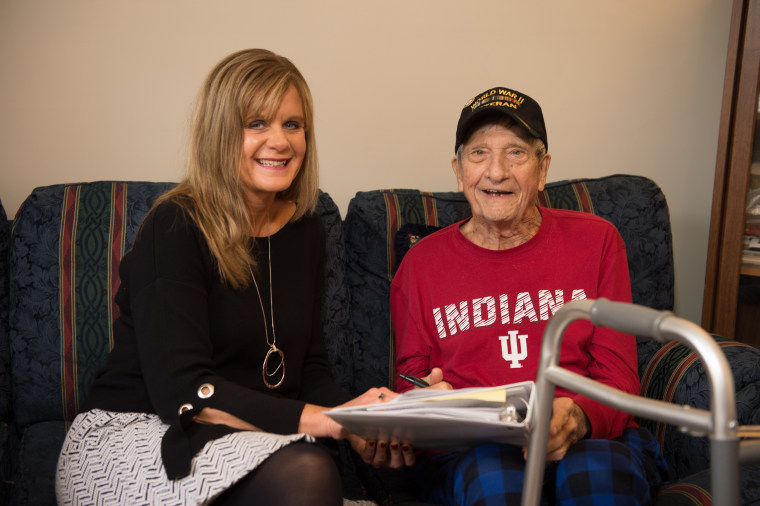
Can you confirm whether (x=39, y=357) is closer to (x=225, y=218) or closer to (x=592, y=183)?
(x=225, y=218)

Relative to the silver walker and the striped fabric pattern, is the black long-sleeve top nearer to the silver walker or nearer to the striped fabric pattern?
the striped fabric pattern

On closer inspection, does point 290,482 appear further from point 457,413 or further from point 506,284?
point 506,284

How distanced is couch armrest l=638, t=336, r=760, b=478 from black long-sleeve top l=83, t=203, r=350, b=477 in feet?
2.55

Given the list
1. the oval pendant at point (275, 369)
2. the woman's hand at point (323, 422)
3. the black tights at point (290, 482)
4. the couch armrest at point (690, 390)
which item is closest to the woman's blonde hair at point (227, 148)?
the oval pendant at point (275, 369)

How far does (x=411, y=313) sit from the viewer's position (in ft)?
5.50

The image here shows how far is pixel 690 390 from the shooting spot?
1.63m

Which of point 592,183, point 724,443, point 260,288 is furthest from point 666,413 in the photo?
point 592,183

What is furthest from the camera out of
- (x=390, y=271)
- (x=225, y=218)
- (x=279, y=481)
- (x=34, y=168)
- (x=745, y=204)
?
(x=745, y=204)

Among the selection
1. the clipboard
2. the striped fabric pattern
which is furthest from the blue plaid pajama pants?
the striped fabric pattern

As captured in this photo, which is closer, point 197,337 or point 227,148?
point 197,337

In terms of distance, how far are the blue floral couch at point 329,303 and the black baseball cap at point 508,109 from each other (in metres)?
0.43

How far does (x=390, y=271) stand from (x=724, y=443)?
1288 millimetres

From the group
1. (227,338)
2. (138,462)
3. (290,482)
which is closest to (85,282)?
(227,338)

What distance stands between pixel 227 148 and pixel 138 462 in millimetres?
630
